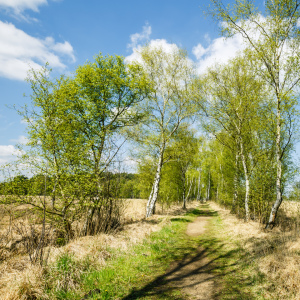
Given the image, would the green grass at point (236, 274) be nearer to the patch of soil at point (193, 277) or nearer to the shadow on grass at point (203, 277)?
the shadow on grass at point (203, 277)

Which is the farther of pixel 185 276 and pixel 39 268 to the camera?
pixel 185 276

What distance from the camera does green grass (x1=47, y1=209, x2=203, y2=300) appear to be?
4.39m

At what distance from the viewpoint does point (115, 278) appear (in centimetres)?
506

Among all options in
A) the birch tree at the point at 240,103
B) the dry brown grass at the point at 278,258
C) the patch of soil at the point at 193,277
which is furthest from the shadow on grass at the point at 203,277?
the birch tree at the point at 240,103

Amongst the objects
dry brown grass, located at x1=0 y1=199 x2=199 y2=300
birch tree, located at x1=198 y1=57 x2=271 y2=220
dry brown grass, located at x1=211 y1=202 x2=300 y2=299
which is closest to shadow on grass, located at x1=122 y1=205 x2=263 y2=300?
dry brown grass, located at x1=211 y1=202 x2=300 y2=299

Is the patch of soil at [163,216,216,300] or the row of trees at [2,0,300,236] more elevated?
the row of trees at [2,0,300,236]

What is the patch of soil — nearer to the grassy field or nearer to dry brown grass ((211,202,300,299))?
the grassy field

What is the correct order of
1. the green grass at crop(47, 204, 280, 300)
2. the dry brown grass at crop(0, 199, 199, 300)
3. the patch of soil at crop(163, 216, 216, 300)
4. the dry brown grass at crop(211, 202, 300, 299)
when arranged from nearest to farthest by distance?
the dry brown grass at crop(0, 199, 199, 300) < the dry brown grass at crop(211, 202, 300, 299) < the green grass at crop(47, 204, 280, 300) < the patch of soil at crop(163, 216, 216, 300)

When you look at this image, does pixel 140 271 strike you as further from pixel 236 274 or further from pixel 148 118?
pixel 148 118

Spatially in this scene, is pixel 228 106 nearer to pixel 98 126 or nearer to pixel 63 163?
pixel 98 126

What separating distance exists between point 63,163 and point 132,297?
6.56m

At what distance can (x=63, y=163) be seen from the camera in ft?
29.7

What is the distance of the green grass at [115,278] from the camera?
439cm

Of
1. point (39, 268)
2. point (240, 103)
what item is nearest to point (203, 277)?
point (39, 268)
